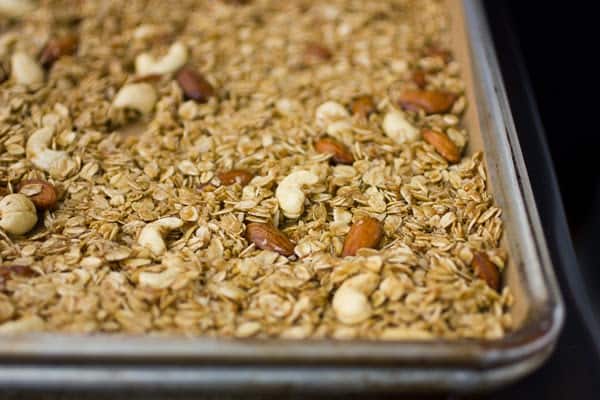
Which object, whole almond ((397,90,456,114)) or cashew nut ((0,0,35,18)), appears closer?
whole almond ((397,90,456,114))

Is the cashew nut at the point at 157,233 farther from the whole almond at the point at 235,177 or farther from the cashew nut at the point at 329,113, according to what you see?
the cashew nut at the point at 329,113

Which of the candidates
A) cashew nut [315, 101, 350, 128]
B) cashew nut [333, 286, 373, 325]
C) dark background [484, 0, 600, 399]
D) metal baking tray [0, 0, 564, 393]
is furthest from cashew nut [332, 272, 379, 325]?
dark background [484, 0, 600, 399]

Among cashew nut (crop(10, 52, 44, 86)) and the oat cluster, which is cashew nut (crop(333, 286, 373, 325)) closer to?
the oat cluster

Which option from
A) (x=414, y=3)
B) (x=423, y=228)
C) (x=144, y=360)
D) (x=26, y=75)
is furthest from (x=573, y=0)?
(x=144, y=360)

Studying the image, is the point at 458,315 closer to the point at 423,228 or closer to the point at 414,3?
the point at 423,228

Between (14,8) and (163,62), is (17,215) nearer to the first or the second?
(163,62)

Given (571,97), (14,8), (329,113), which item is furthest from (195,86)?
(571,97)

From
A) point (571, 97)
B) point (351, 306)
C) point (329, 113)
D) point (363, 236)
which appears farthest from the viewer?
point (571, 97)
